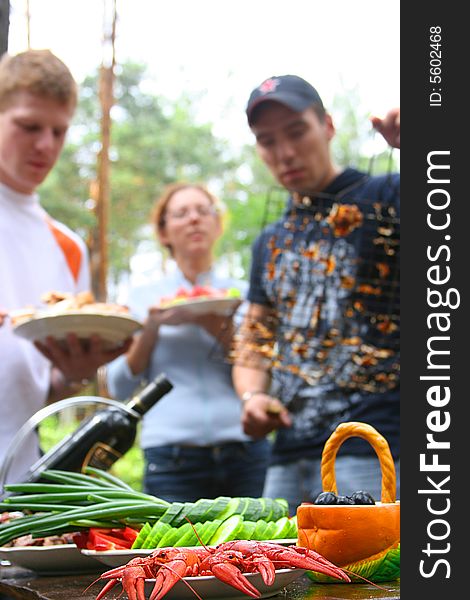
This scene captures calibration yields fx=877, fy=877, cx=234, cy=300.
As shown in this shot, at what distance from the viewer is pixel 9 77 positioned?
9.45ft

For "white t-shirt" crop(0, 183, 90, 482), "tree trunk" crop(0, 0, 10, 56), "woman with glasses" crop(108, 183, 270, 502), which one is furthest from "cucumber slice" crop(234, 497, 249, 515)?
"tree trunk" crop(0, 0, 10, 56)

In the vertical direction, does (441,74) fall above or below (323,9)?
below

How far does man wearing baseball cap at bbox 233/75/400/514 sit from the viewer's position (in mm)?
2406

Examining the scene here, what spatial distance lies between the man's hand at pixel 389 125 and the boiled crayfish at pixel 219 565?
4.22 ft

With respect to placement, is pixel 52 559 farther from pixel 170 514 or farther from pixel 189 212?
pixel 189 212

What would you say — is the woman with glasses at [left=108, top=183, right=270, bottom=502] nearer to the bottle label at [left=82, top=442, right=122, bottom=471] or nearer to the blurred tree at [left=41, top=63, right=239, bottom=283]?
the bottle label at [left=82, top=442, right=122, bottom=471]

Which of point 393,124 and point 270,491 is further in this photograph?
point 270,491

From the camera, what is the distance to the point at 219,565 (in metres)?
1.03

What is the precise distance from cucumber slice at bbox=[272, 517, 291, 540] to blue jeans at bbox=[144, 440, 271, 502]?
181 centimetres

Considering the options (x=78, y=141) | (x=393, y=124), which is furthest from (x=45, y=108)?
(x=78, y=141)

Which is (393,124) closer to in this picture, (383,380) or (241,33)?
(383,380)

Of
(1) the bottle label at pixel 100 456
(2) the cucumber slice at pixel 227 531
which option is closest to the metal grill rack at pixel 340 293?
(1) the bottle label at pixel 100 456

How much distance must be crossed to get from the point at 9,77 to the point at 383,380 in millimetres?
1561

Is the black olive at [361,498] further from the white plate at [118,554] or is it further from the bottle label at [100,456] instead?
the bottle label at [100,456]
